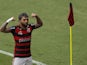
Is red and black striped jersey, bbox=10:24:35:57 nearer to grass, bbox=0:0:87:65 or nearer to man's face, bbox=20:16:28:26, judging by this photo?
man's face, bbox=20:16:28:26

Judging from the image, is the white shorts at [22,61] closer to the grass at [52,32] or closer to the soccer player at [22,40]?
the soccer player at [22,40]

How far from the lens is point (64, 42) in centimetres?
1683

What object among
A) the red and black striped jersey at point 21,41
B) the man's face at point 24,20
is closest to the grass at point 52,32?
the red and black striped jersey at point 21,41

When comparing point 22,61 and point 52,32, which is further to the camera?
point 52,32

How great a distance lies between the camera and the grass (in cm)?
1541

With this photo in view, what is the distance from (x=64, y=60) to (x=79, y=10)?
609 centimetres

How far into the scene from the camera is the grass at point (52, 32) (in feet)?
50.6

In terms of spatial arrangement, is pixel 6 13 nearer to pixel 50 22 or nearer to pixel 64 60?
pixel 50 22

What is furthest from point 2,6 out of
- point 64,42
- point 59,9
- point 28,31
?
point 28,31

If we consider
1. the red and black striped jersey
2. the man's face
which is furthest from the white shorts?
the man's face

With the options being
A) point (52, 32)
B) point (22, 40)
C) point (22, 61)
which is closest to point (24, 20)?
point (22, 40)

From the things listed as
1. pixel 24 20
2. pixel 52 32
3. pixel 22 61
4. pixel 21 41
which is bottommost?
pixel 52 32

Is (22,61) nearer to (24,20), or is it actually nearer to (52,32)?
(24,20)

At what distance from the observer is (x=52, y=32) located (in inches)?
708
